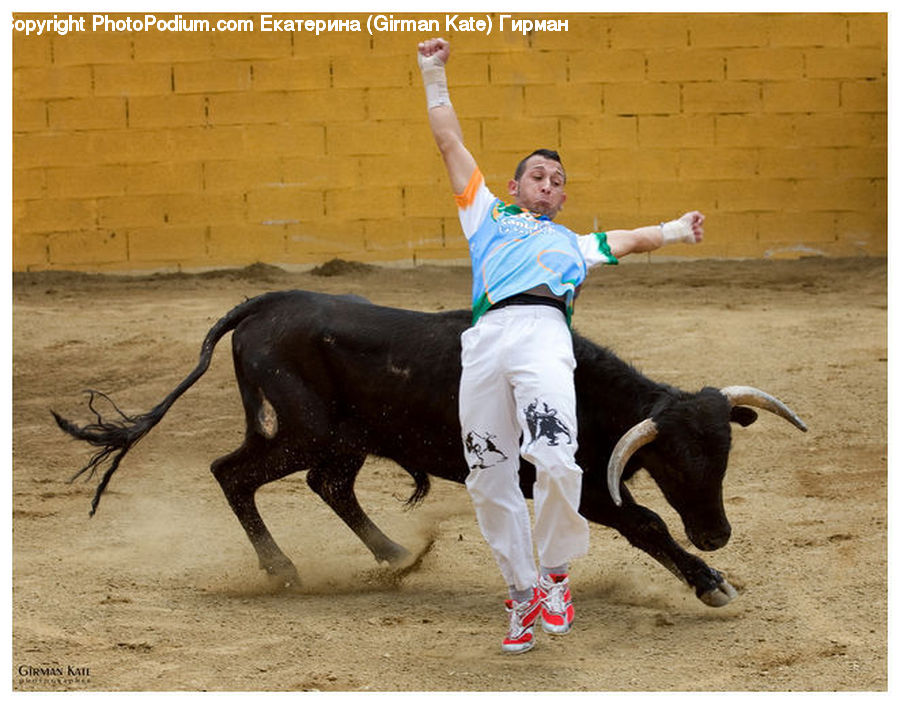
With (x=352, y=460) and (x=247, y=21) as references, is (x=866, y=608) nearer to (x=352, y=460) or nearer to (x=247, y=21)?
(x=352, y=460)

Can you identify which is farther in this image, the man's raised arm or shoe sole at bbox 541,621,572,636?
the man's raised arm

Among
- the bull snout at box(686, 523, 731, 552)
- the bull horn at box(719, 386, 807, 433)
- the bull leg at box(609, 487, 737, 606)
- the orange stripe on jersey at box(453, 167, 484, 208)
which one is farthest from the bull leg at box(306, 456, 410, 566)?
the bull horn at box(719, 386, 807, 433)

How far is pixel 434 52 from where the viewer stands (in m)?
4.91

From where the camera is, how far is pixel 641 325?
9328 millimetres

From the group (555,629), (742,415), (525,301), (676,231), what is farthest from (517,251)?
(555,629)

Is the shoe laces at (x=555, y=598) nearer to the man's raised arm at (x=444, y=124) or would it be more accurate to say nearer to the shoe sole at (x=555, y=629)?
the shoe sole at (x=555, y=629)

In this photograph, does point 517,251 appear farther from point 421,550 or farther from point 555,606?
point 421,550

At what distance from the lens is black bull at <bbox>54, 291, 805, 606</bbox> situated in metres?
5.01

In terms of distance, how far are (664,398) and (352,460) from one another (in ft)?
4.68

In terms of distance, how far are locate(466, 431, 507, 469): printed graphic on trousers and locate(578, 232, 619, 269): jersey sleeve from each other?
0.70 metres

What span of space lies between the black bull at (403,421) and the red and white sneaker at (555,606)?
0.34 m

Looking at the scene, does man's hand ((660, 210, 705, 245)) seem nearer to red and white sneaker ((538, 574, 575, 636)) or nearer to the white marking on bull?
red and white sneaker ((538, 574, 575, 636))

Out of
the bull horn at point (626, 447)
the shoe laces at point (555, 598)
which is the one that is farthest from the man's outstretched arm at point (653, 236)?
the shoe laces at point (555, 598)

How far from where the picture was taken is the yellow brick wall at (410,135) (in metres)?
11.6
